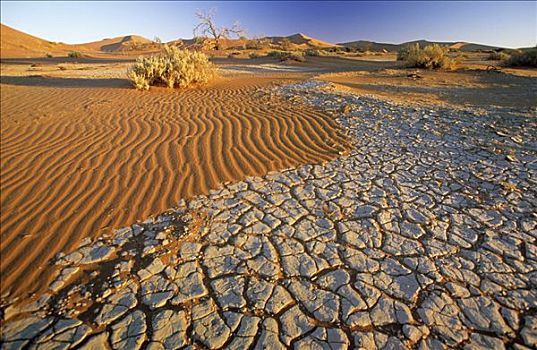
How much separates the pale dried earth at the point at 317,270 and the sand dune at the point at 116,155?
0.95 feet

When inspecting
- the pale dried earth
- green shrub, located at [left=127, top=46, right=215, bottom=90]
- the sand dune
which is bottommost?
the pale dried earth

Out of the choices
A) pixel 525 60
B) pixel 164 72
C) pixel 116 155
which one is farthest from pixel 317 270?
pixel 525 60

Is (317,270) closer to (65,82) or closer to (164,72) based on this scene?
(164,72)

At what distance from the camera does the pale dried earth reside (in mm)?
1912

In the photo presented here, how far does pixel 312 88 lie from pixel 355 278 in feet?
21.8

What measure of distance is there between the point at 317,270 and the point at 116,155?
3.23 meters

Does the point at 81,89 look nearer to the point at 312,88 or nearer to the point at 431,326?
the point at 312,88

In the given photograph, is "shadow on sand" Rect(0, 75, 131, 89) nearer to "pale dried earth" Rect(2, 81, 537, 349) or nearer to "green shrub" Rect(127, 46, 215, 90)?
"green shrub" Rect(127, 46, 215, 90)

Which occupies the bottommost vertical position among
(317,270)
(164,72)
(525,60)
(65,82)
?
(317,270)

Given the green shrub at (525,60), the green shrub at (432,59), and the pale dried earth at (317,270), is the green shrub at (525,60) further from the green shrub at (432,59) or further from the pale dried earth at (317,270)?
the pale dried earth at (317,270)

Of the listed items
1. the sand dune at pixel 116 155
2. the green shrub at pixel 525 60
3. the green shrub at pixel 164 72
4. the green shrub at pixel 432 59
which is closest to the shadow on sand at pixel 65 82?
the green shrub at pixel 164 72

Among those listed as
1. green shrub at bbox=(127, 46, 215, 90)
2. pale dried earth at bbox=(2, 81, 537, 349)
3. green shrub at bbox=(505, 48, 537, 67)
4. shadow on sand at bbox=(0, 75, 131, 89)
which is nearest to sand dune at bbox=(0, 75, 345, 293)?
pale dried earth at bbox=(2, 81, 537, 349)

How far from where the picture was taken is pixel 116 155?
13.6 feet

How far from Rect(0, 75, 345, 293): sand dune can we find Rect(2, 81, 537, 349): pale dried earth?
0.95ft
